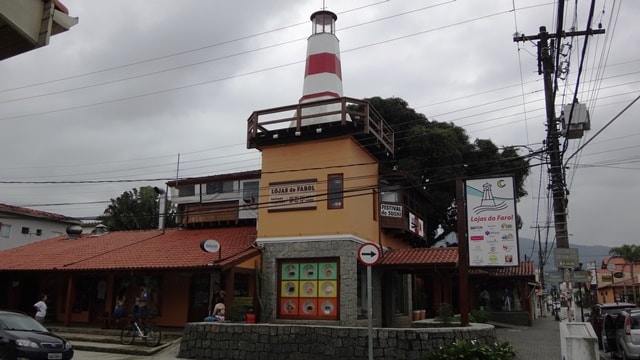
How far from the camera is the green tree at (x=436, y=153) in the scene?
31141 millimetres

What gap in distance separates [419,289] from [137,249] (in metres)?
17.1

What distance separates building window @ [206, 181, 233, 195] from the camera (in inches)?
990

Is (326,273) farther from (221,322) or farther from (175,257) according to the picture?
(175,257)

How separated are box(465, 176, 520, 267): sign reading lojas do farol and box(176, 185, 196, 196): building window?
48.6 ft

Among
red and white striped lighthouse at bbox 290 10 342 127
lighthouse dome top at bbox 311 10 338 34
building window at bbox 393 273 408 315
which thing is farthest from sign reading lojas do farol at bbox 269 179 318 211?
lighthouse dome top at bbox 311 10 338 34

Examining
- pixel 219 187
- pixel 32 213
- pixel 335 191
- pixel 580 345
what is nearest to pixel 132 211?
pixel 32 213

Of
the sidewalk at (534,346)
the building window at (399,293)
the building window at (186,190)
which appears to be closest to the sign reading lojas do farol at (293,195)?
the building window at (399,293)

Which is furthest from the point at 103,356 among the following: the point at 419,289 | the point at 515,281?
the point at 515,281

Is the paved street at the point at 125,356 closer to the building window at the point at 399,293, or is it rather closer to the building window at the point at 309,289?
the building window at the point at 309,289

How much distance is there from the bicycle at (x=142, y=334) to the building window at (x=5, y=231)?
22.5 meters

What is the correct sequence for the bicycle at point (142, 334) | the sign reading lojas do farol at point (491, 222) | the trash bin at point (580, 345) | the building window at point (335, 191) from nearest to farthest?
the trash bin at point (580, 345)
the sign reading lojas do farol at point (491, 222)
the bicycle at point (142, 334)
the building window at point (335, 191)

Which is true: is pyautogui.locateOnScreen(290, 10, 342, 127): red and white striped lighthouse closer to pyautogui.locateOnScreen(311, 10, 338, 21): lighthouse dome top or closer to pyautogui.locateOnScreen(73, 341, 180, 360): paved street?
pyautogui.locateOnScreen(311, 10, 338, 21): lighthouse dome top

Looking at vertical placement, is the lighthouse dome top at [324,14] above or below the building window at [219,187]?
above

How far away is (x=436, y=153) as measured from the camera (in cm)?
3105
